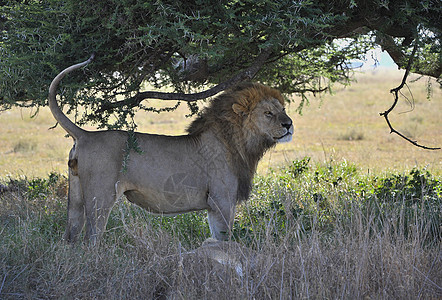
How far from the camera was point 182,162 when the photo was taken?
18.0 ft

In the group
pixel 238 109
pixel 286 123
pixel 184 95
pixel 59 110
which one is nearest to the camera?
pixel 59 110

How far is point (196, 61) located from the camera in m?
7.48

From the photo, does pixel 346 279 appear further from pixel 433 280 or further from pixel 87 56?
pixel 87 56

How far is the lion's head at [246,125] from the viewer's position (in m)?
5.67

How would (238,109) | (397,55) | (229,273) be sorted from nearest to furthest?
(229,273) < (238,109) < (397,55)

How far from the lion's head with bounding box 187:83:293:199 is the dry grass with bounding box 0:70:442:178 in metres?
3.15

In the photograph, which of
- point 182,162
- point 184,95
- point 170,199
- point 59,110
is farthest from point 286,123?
point 59,110

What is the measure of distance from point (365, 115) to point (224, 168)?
20.4m

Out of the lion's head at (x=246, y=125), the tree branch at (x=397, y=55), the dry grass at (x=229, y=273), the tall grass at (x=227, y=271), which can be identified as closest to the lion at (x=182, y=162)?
the lion's head at (x=246, y=125)

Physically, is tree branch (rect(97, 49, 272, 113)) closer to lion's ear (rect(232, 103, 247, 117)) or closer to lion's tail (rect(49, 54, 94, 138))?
lion's ear (rect(232, 103, 247, 117))

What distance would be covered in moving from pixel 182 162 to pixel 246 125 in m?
0.79

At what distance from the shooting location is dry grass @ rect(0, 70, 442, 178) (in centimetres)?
1247

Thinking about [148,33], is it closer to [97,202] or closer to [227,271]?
[97,202]

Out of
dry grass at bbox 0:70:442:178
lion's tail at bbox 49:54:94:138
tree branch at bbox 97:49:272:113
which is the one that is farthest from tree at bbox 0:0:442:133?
dry grass at bbox 0:70:442:178
